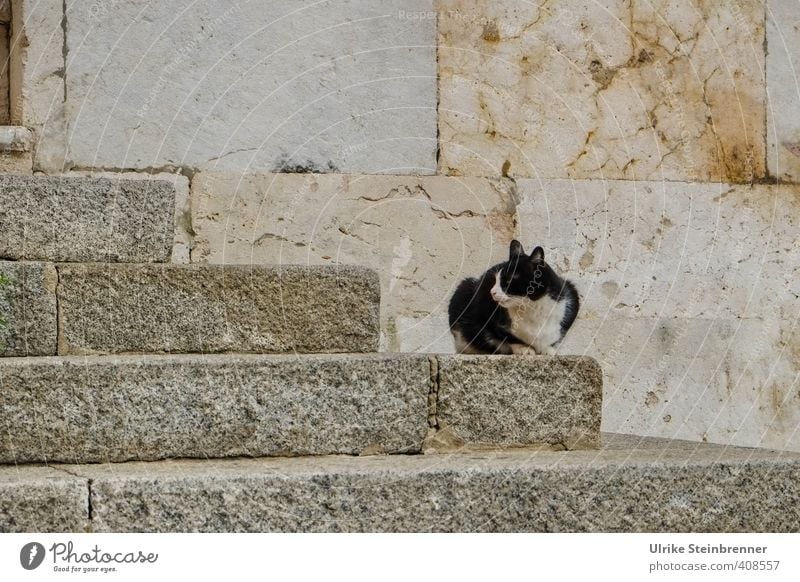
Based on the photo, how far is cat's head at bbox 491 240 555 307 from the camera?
4.99m

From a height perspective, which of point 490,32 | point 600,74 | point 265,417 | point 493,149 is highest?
point 490,32

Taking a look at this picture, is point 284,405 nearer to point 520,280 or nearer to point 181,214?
point 520,280

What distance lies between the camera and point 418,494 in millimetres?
3389

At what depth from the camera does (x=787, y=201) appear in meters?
6.24

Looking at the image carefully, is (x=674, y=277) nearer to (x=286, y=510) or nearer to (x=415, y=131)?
(x=415, y=131)

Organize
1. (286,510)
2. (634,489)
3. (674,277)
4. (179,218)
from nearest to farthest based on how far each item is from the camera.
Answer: (286,510) < (634,489) < (179,218) < (674,277)

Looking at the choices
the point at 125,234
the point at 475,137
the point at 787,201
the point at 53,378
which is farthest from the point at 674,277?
the point at 53,378

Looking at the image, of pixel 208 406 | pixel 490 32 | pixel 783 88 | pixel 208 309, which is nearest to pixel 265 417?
pixel 208 406

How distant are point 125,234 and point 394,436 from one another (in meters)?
1.29

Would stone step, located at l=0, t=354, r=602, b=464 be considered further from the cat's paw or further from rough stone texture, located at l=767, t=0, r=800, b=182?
rough stone texture, located at l=767, t=0, r=800, b=182

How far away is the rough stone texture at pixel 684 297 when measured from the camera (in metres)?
6.04

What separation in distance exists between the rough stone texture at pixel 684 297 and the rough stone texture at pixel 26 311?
2.72m

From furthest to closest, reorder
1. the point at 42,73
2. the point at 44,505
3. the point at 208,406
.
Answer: the point at 42,73
the point at 208,406
the point at 44,505

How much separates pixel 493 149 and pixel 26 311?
2.79m
